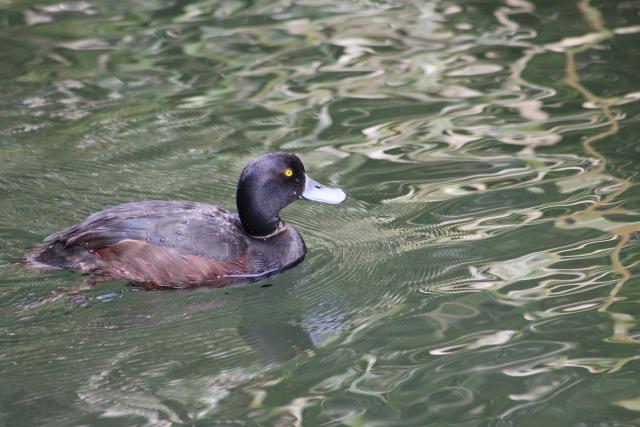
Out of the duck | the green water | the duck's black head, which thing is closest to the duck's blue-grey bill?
the duck's black head

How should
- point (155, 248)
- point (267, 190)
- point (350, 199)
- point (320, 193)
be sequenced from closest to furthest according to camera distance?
point (155, 248)
point (267, 190)
point (320, 193)
point (350, 199)

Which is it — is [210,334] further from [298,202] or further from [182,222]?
[298,202]

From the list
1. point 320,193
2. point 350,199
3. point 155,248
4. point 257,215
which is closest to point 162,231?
point 155,248

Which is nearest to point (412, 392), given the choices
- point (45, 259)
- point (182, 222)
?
point (182, 222)

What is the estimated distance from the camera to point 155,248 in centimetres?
715

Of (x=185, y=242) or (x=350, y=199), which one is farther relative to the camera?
(x=350, y=199)

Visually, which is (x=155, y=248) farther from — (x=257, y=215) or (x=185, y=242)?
(x=257, y=215)

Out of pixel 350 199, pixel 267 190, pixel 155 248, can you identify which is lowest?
pixel 350 199

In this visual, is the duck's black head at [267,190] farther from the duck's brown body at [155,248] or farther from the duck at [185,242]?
the duck's brown body at [155,248]

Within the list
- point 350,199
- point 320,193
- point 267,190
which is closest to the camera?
point 267,190

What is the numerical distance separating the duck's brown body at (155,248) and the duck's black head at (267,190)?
250 mm

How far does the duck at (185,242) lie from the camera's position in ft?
23.5

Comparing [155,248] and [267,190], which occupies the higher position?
[267,190]

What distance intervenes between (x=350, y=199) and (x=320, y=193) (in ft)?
2.09
